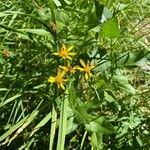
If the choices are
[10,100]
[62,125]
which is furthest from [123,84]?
[10,100]

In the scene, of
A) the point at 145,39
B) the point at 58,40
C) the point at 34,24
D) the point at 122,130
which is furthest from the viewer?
the point at 145,39

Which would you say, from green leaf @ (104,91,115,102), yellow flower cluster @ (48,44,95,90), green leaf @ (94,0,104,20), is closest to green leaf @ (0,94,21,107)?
yellow flower cluster @ (48,44,95,90)

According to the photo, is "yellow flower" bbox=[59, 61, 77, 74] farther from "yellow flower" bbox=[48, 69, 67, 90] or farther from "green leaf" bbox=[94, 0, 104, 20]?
"green leaf" bbox=[94, 0, 104, 20]

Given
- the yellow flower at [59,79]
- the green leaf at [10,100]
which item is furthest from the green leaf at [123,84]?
the green leaf at [10,100]

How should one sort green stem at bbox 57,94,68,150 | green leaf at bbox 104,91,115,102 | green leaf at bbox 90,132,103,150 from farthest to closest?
green leaf at bbox 104,91,115,102 → green leaf at bbox 90,132,103,150 → green stem at bbox 57,94,68,150

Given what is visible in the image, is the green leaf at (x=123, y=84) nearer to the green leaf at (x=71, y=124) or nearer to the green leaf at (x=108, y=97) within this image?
the green leaf at (x=108, y=97)

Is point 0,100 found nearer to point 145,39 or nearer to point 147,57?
point 147,57

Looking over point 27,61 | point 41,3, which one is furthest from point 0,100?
point 41,3
